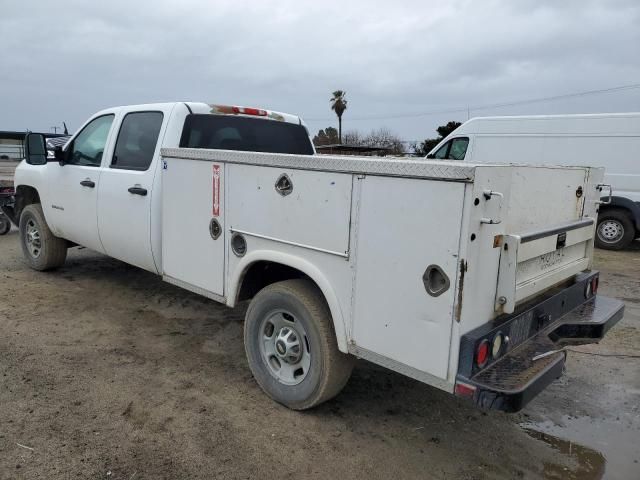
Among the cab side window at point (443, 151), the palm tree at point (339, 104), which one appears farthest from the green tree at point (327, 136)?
the cab side window at point (443, 151)

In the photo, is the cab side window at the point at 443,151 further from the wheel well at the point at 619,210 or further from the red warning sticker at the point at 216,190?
the red warning sticker at the point at 216,190

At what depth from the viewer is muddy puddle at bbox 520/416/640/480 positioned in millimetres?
3018

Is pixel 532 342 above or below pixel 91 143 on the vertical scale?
below

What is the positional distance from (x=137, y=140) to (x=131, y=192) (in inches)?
21.1

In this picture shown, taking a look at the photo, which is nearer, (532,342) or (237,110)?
(532,342)

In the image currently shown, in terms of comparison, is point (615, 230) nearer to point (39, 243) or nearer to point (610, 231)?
point (610, 231)

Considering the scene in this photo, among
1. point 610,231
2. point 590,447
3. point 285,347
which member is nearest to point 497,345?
point 590,447

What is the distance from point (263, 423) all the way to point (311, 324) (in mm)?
741

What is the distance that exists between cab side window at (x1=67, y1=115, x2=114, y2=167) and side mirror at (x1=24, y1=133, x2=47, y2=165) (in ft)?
1.06

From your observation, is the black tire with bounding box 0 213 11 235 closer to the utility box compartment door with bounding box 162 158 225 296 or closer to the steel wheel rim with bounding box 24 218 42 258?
the steel wheel rim with bounding box 24 218 42 258

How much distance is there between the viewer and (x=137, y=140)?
15.9 ft

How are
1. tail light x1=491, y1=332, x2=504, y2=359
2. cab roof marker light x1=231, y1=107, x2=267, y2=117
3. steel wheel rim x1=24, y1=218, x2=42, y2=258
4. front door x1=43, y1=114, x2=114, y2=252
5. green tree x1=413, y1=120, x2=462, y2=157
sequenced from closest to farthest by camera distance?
1. tail light x1=491, y1=332, x2=504, y2=359
2. cab roof marker light x1=231, y1=107, x2=267, y2=117
3. front door x1=43, y1=114, x2=114, y2=252
4. steel wheel rim x1=24, y1=218, x2=42, y2=258
5. green tree x1=413, y1=120, x2=462, y2=157

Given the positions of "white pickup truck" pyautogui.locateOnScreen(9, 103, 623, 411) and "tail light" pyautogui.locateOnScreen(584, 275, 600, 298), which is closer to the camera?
"white pickup truck" pyautogui.locateOnScreen(9, 103, 623, 411)

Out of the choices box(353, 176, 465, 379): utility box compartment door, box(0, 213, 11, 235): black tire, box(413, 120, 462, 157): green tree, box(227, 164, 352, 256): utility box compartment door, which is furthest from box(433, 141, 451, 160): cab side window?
box(413, 120, 462, 157): green tree
